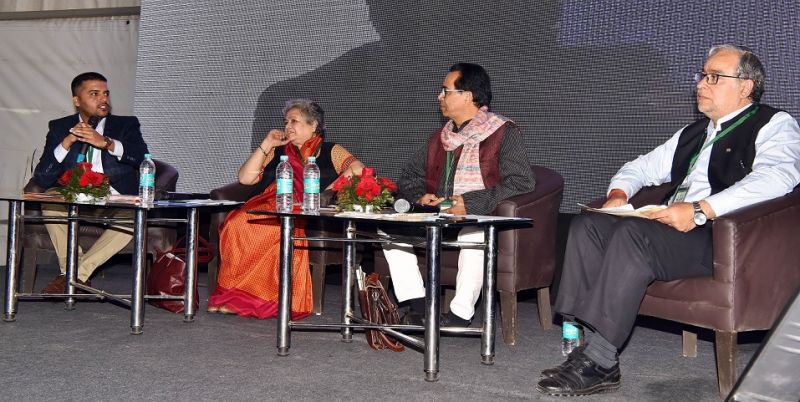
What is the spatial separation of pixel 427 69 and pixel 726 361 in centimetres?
266

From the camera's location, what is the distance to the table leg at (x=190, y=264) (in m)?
4.16

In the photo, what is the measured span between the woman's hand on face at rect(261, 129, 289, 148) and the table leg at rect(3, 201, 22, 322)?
1.17 m

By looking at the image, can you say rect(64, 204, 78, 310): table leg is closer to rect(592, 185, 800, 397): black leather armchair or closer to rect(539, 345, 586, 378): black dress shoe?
rect(539, 345, 586, 378): black dress shoe

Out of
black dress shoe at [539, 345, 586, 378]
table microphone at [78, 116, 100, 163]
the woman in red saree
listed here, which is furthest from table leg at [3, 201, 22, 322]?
black dress shoe at [539, 345, 586, 378]

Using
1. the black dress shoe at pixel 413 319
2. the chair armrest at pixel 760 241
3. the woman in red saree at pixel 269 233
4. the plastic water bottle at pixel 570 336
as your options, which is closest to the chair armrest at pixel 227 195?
the woman in red saree at pixel 269 233

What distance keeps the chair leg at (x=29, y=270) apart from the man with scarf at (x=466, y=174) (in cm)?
204

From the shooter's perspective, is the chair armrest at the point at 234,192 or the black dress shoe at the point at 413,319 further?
the chair armrest at the point at 234,192

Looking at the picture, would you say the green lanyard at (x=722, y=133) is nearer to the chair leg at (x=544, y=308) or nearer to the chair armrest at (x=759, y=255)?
the chair armrest at (x=759, y=255)

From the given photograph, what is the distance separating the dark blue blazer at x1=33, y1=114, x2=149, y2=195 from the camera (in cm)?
481

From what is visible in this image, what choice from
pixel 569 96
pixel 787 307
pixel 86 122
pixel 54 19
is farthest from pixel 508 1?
pixel 54 19

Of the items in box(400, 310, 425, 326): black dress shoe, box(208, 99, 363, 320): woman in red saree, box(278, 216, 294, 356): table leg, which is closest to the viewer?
box(278, 216, 294, 356): table leg

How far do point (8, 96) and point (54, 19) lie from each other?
680 millimetres

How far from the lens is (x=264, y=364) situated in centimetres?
327

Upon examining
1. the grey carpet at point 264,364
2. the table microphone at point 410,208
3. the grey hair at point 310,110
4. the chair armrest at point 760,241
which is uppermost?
the grey hair at point 310,110
